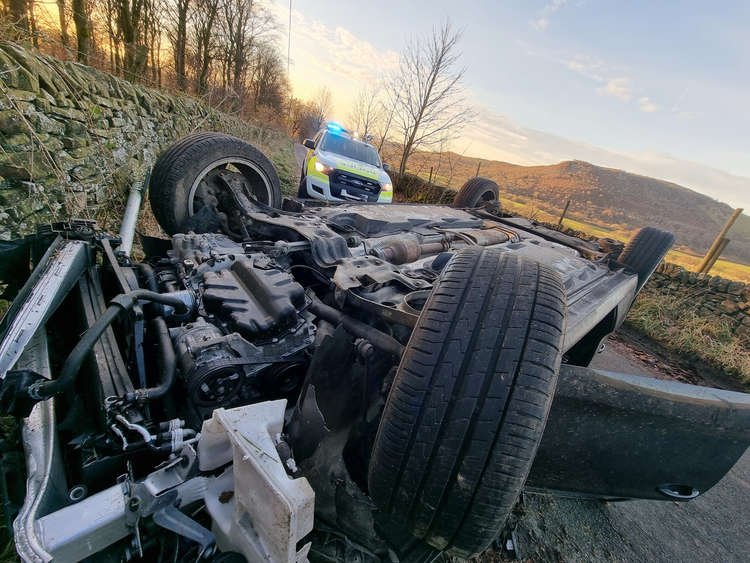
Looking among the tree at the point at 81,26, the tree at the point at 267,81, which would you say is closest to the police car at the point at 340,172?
the tree at the point at 81,26

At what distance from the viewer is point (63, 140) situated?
11.6 feet

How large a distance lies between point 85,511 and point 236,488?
35 centimetres

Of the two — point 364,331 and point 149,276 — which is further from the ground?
point 364,331

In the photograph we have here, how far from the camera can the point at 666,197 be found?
153 feet

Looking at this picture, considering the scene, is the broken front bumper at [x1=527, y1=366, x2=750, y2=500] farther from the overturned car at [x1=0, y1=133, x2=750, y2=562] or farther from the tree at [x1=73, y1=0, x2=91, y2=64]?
the tree at [x1=73, y1=0, x2=91, y2=64]

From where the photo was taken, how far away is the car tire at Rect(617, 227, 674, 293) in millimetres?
3822

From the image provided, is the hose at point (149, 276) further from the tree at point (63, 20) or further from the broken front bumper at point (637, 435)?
the tree at point (63, 20)

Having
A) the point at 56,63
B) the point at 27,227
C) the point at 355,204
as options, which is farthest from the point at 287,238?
the point at 56,63

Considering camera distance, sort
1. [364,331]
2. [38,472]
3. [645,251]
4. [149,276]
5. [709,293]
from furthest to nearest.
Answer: [709,293] → [645,251] → [149,276] → [364,331] → [38,472]

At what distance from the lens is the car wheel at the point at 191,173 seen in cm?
287

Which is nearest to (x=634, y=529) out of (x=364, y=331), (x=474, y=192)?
(x=364, y=331)

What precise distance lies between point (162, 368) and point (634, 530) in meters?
3.05

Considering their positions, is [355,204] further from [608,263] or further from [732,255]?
[732,255]

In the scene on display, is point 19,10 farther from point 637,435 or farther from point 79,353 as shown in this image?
point 637,435
